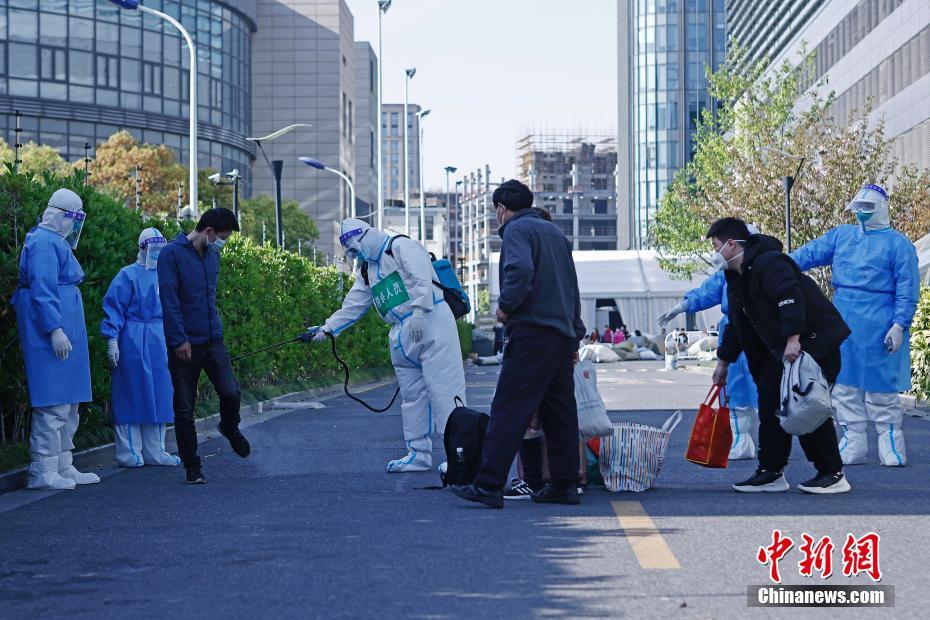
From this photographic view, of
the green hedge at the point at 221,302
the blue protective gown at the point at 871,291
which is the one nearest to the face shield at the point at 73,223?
the green hedge at the point at 221,302

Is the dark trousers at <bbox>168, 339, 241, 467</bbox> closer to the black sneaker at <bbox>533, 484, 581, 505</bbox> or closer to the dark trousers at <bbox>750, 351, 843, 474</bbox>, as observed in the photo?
the black sneaker at <bbox>533, 484, 581, 505</bbox>

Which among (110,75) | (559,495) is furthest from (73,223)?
(110,75)

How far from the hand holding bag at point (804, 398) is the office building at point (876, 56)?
133 ft

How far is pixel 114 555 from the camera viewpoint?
7.28 m

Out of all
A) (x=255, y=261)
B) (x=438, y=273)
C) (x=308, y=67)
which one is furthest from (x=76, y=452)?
(x=308, y=67)

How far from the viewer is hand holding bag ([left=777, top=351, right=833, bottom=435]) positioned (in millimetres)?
8922

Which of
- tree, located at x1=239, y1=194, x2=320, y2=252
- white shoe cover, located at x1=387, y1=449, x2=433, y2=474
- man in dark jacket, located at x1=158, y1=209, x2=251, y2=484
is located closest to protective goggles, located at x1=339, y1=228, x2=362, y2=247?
man in dark jacket, located at x1=158, y1=209, x2=251, y2=484

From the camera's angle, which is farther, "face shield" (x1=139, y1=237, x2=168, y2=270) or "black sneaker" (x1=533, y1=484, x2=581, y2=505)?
"face shield" (x1=139, y1=237, x2=168, y2=270)

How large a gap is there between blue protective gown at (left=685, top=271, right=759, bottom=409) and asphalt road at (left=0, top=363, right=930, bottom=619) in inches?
35.2

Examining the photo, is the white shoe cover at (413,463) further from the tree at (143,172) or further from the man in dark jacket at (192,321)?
the tree at (143,172)

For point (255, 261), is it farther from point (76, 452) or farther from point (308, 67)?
point (308, 67)

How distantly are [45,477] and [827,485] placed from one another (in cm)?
525

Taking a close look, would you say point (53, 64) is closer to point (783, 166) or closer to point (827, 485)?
point (783, 166)

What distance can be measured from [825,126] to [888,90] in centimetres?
946
